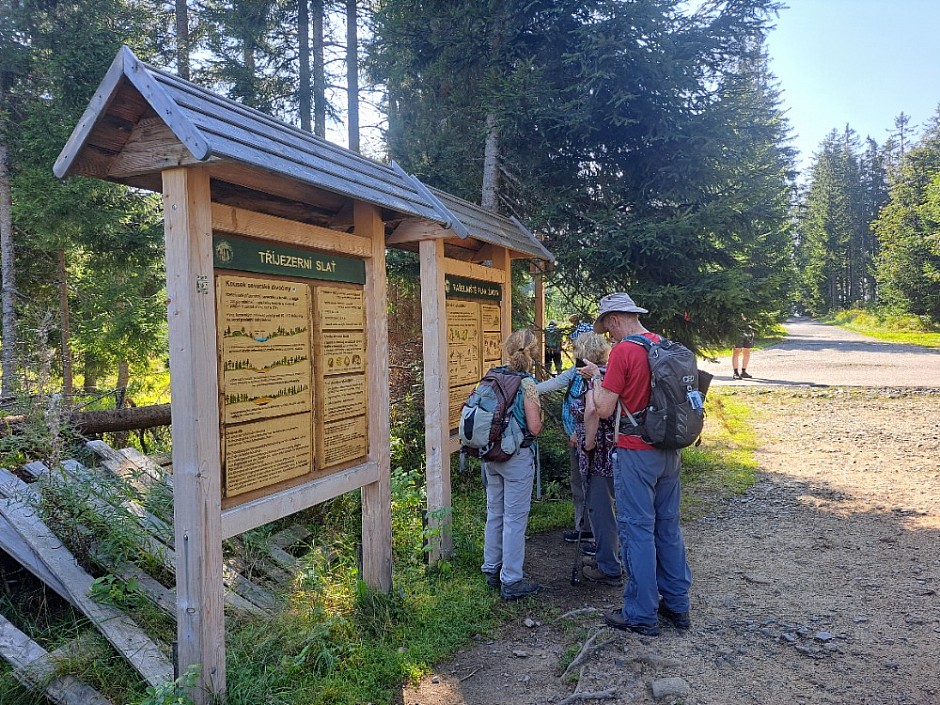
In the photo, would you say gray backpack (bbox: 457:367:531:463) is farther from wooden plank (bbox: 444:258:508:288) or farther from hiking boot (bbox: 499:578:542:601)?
wooden plank (bbox: 444:258:508:288)

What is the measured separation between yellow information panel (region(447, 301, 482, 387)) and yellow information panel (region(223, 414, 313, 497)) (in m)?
2.01

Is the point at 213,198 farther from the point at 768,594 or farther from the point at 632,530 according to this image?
the point at 768,594

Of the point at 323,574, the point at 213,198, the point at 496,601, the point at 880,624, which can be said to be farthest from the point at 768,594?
the point at 213,198

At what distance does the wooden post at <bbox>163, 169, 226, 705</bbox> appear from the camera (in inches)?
110

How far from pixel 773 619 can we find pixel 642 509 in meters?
1.26

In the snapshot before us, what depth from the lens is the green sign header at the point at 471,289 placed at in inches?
217

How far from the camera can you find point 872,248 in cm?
5697

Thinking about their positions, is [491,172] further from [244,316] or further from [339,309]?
[244,316]

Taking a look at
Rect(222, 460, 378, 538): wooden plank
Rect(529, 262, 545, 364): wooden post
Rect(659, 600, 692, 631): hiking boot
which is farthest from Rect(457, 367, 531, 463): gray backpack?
Rect(529, 262, 545, 364): wooden post

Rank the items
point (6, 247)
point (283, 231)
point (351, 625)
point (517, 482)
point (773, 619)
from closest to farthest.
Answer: point (283, 231)
point (351, 625)
point (773, 619)
point (517, 482)
point (6, 247)

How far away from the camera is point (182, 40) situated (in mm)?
12875

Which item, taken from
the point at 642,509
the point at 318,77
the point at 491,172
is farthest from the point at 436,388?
Result: the point at 318,77

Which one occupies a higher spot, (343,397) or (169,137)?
(169,137)

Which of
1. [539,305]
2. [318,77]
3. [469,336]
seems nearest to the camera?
[469,336]
